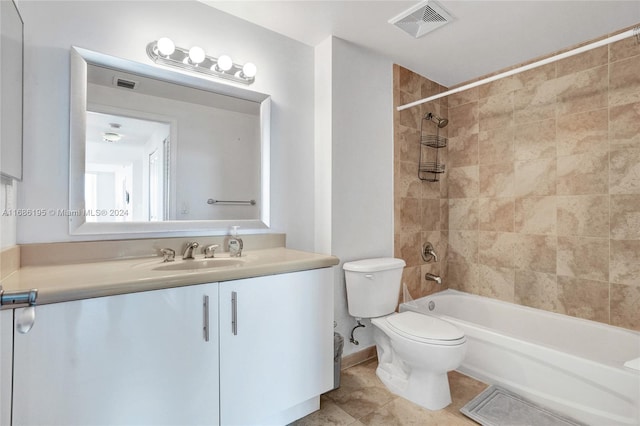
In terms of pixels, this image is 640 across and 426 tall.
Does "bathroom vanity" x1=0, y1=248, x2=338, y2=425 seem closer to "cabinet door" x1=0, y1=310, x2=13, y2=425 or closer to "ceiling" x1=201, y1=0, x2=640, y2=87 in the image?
"cabinet door" x1=0, y1=310, x2=13, y2=425

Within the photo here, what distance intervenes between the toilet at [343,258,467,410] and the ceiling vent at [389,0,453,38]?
5.01 feet

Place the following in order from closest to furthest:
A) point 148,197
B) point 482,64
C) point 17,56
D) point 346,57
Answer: point 17,56 < point 148,197 < point 346,57 < point 482,64

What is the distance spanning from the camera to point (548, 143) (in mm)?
2295

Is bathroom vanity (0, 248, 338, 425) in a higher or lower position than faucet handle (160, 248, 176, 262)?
lower

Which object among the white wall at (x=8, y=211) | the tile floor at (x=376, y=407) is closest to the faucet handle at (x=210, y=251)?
the white wall at (x=8, y=211)

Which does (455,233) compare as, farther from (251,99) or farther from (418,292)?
(251,99)

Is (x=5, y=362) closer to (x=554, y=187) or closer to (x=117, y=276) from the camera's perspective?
(x=117, y=276)

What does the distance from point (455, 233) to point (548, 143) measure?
1.02 m

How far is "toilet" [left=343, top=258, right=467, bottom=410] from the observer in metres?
1.66

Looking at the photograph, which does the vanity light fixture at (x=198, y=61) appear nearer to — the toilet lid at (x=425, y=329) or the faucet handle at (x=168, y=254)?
the faucet handle at (x=168, y=254)

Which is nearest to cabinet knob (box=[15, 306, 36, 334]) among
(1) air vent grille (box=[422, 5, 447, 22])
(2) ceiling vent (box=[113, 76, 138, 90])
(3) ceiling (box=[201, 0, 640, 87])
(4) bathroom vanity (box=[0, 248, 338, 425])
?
(4) bathroom vanity (box=[0, 248, 338, 425])

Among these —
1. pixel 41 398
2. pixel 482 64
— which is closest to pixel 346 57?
pixel 482 64

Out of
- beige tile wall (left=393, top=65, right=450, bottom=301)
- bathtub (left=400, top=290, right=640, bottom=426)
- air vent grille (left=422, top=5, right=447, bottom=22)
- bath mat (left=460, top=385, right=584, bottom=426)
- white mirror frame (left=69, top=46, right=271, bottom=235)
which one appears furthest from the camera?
beige tile wall (left=393, top=65, right=450, bottom=301)

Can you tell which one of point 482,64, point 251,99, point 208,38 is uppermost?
point 482,64
